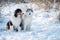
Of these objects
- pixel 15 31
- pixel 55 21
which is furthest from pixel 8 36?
pixel 55 21

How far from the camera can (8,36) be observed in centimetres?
568

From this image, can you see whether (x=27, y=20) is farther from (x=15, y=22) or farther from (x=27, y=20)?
(x=15, y=22)

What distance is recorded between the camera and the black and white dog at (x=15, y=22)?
6.40 m

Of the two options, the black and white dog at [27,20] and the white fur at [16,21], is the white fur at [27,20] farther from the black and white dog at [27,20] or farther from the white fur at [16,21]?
the white fur at [16,21]

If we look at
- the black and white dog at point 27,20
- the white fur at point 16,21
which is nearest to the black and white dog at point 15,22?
the white fur at point 16,21

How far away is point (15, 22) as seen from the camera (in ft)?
21.5

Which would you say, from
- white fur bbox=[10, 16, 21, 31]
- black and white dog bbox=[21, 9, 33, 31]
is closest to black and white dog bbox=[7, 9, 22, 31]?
white fur bbox=[10, 16, 21, 31]

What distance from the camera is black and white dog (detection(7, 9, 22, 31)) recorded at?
6.40 m

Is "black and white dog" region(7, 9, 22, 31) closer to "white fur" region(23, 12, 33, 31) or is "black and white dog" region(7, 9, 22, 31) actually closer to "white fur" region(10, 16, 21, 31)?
"white fur" region(10, 16, 21, 31)

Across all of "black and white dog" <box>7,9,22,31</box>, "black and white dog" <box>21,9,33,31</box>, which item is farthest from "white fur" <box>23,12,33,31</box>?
"black and white dog" <box>7,9,22,31</box>

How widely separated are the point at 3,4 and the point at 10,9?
1.08 meters

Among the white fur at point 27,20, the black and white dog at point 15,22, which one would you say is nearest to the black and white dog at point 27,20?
the white fur at point 27,20

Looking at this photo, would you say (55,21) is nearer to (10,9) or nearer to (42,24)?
(42,24)

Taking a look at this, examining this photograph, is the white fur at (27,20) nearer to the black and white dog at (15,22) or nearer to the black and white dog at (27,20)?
the black and white dog at (27,20)
